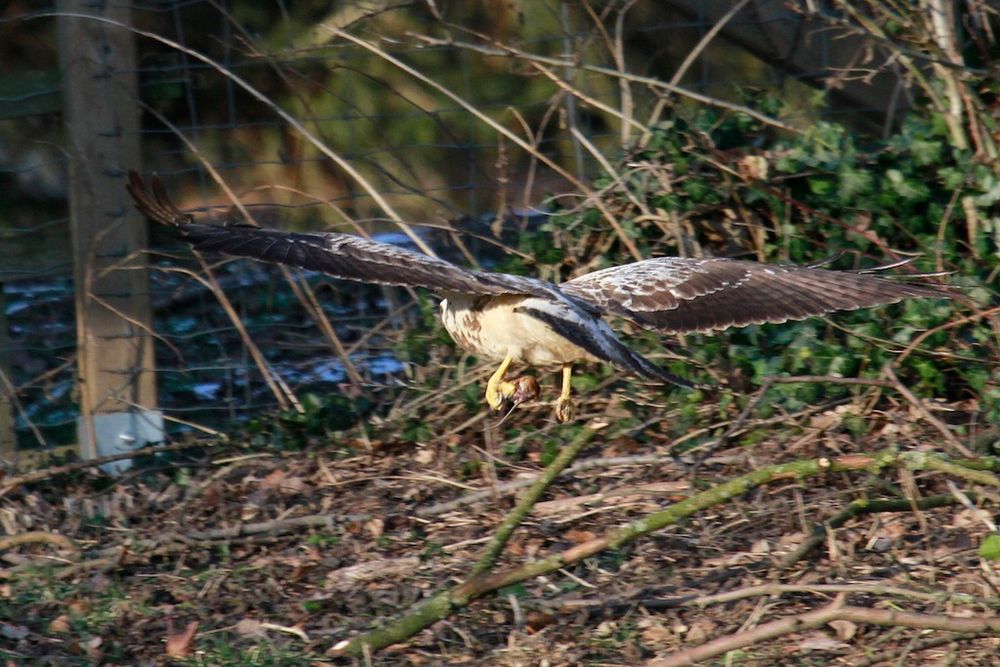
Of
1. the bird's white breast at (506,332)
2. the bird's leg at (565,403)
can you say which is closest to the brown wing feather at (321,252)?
the bird's white breast at (506,332)

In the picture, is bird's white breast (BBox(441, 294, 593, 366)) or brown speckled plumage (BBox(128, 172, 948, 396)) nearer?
brown speckled plumage (BBox(128, 172, 948, 396))

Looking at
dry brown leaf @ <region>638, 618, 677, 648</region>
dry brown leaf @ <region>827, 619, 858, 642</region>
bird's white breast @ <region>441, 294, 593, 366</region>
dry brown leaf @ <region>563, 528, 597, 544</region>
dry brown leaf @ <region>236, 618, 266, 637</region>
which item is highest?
bird's white breast @ <region>441, 294, 593, 366</region>

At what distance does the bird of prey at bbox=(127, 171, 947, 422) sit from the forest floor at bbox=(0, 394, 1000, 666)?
1.45 ft

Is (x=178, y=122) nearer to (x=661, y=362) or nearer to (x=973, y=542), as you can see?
(x=661, y=362)

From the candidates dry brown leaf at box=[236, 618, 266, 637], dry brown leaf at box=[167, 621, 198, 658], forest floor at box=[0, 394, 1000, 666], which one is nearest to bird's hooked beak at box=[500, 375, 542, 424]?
forest floor at box=[0, 394, 1000, 666]

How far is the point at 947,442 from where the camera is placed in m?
4.73

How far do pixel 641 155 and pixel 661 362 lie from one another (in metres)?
0.87

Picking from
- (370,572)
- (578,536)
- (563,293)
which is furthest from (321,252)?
(578,536)

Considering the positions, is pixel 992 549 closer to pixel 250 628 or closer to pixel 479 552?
pixel 479 552

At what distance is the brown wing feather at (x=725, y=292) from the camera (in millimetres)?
4430

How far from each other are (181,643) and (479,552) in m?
1.04

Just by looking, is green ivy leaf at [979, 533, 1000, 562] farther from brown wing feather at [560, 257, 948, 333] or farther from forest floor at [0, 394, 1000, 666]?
brown wing feather at [560, 257, 948, 333]

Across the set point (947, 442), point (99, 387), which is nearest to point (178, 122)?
point (99, 387)

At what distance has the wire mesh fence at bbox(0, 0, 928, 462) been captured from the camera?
18.8 ft
